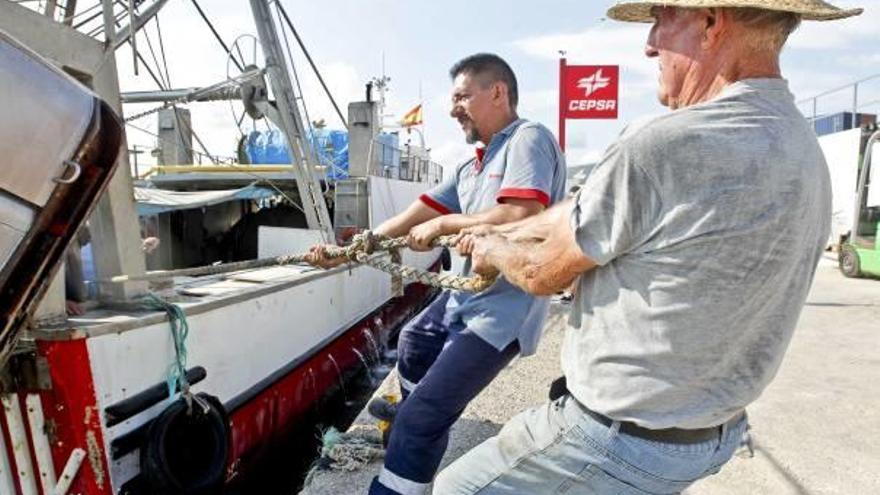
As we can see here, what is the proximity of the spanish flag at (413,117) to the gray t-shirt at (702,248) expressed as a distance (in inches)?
553

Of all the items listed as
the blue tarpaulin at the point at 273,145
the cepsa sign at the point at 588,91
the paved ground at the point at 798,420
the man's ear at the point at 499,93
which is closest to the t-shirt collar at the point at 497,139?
the man's ear at the point at 499,93

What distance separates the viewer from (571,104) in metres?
9.63

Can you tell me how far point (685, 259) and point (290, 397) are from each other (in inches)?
158

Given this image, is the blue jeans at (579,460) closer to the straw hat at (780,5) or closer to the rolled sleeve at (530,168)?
the straw hat at (780,5)

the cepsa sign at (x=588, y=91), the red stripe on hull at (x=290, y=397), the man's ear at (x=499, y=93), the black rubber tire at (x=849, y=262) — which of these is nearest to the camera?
the man's ear at (x=499, y=93)

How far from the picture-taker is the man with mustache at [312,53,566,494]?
2469mm

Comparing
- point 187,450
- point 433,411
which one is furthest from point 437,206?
point 187,450

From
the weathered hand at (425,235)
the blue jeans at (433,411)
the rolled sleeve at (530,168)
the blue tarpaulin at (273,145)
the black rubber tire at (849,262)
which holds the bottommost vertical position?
the black rubber tire at (849,262)

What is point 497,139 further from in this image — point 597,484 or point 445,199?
point 597,484

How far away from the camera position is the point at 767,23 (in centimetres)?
142

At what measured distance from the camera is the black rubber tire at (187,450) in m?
2.85

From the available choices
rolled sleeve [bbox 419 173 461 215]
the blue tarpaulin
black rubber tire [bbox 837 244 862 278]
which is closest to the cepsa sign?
the blue tarpaulin

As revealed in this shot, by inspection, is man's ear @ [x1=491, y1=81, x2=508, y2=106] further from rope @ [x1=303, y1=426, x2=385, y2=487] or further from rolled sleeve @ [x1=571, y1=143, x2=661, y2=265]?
rope @ [x1=303, y1=426, x2=385, y2=487]

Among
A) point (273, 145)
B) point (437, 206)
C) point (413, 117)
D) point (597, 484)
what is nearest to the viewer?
point (597, 484)
